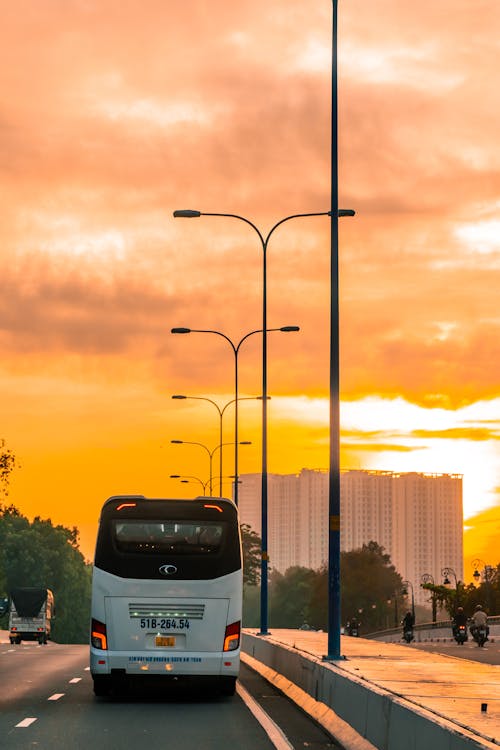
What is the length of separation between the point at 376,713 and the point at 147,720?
536cm

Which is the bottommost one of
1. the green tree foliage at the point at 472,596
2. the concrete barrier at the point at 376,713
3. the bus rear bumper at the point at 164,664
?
the concrete barrier at the point at 376,713

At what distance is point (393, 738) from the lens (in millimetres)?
12984

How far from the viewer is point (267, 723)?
60.5ft

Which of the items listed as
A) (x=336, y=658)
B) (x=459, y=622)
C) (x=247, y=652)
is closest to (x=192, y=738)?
(x=336, y=658)

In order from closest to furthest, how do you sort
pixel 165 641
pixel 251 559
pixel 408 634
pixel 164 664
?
1. pixel 164 664
2. pixel 165 641
3. pixel 408 634
4. pixel 251 559

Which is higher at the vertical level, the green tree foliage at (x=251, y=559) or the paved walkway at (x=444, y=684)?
the green tree foliage at (x=251, y=559)

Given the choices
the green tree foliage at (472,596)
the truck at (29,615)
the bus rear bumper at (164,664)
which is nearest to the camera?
the bus rear bumper at (164,664)

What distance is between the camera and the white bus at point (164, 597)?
2130 cm

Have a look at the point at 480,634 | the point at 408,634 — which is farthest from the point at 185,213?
the point at 408,634

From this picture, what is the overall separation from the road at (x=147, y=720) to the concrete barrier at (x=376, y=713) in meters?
0.43

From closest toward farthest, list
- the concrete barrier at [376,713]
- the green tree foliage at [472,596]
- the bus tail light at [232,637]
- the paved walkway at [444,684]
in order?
the concrete barrier at [376,713], the paved walkway at [444,684], the bus tail light at [232,637], the green tree foliage at [472,596]

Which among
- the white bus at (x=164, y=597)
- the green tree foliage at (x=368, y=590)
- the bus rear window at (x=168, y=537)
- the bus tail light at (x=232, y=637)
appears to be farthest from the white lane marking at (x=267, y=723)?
the green tree foliage at (x=368, y=590)

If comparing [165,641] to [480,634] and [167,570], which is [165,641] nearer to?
[167,570]

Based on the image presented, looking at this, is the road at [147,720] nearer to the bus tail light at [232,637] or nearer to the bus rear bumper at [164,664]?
the bus rear bumper at [164,664]
